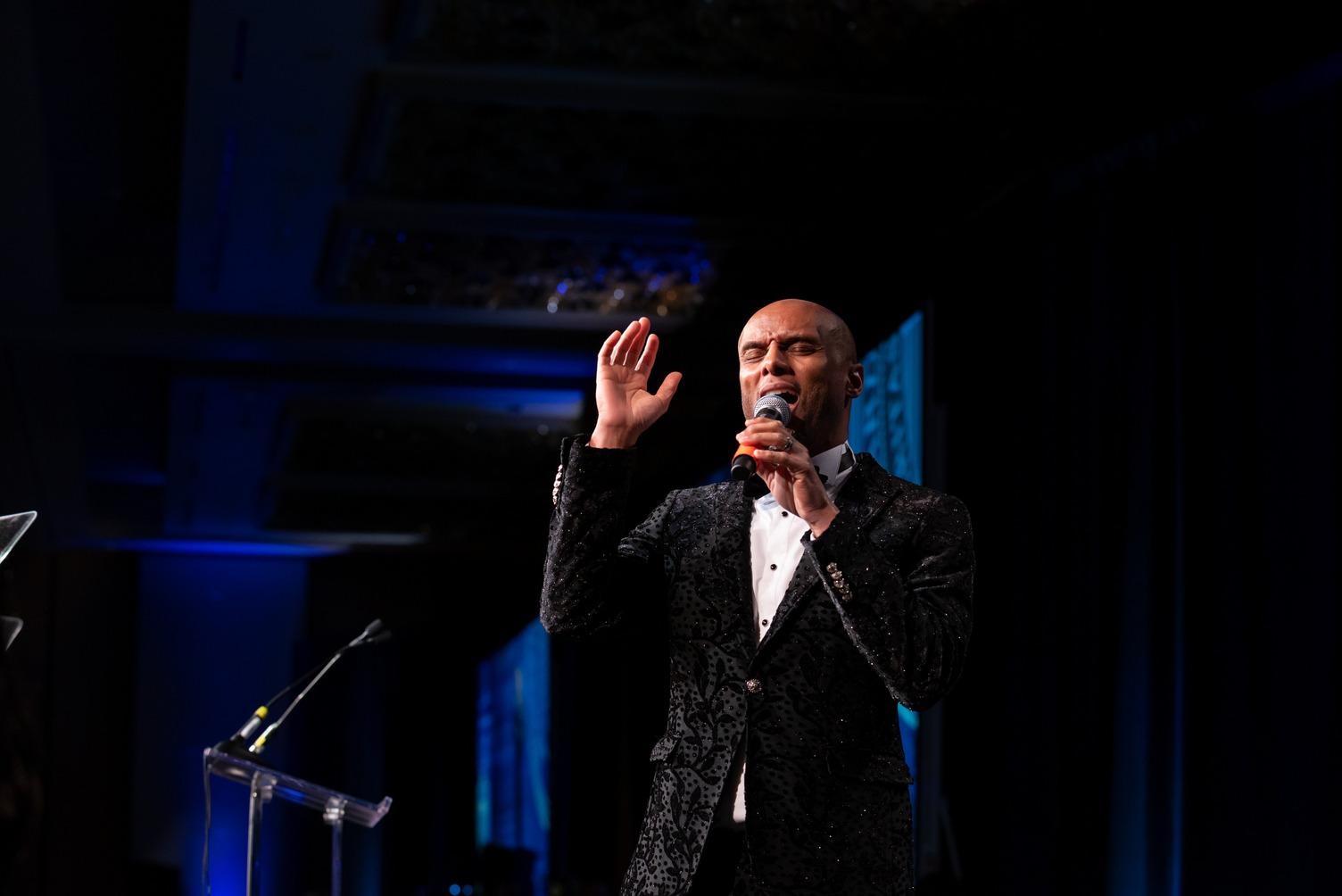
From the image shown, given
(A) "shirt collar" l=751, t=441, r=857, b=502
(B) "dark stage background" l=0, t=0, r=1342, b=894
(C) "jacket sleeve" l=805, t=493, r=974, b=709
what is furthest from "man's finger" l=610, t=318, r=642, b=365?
(B) "dark stage background" l=0, t=0, r=1342, b=894

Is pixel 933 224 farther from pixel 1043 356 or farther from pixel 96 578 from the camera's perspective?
pixel 96 578

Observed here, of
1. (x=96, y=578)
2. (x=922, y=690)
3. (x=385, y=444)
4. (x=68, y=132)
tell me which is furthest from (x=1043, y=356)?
(x=96, y=578)

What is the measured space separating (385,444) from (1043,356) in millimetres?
5192

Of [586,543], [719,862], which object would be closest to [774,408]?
[586,543]

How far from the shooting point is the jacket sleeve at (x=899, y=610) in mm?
1602

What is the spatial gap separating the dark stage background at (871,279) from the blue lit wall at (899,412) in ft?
0.31

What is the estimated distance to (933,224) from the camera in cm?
520

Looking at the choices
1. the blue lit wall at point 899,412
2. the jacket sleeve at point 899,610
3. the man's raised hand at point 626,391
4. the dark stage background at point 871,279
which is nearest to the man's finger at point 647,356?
the man's raised hand at point 626,391

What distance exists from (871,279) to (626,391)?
3.36m

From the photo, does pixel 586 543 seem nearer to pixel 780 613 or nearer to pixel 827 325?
pixel 780 613

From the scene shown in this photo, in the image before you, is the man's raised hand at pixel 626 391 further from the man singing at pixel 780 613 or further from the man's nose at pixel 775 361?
the man's nose at pixel 775 361

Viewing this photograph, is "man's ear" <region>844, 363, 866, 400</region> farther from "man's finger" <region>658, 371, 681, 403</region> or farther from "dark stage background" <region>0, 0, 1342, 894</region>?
"dark stage background" <region>0, 0, 1342, 894</region>

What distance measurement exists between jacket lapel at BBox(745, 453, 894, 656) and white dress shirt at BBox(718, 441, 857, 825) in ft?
0.04

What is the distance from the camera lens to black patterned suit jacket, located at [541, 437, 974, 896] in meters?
1.62
